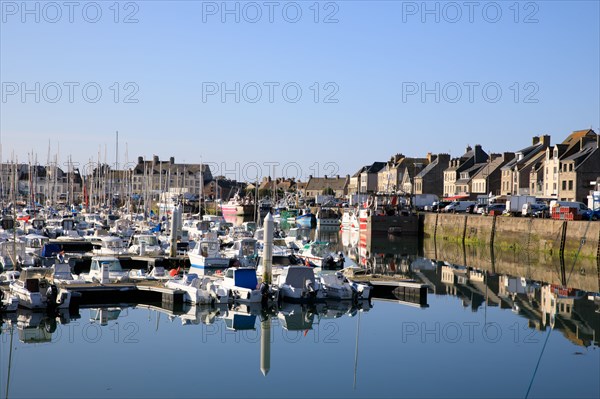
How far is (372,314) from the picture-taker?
32938 mm

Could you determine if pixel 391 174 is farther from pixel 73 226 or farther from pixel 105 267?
pixel 105 267

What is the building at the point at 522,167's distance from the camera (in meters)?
92.4

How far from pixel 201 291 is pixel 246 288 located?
1.78 meters

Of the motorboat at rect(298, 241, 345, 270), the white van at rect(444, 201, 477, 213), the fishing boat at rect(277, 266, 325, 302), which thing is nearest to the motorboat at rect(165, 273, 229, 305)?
the fishing boat at rect(277, 266, 325, 302)

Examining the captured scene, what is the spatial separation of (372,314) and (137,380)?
12404mm

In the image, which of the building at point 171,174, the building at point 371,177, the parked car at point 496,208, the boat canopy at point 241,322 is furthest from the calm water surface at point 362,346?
the building at point 171,174

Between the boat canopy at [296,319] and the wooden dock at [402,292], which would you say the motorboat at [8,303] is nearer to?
the boat canopy at [296,319]

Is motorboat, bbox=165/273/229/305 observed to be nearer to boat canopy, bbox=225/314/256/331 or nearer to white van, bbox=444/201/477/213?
boat canopy, bbox=225/314/256/331

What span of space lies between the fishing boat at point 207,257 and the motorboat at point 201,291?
8.31 metres

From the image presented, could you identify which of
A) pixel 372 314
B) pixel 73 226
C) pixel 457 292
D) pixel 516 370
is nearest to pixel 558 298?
pixel 457 292

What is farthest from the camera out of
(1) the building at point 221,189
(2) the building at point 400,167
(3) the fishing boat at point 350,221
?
(1) the building at point 221,189

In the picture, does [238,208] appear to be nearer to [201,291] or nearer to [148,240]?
[148,240]

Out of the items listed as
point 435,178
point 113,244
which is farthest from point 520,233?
point 435,178

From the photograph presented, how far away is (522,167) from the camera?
93.2 meters
